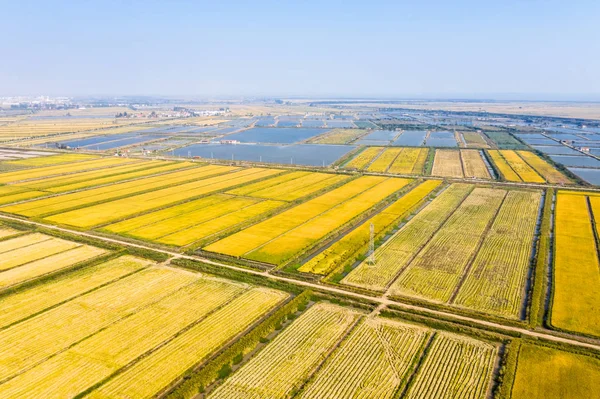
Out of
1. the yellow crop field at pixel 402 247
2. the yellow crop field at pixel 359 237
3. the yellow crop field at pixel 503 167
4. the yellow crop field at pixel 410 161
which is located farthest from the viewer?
the yellow crop field at pixel 410 161

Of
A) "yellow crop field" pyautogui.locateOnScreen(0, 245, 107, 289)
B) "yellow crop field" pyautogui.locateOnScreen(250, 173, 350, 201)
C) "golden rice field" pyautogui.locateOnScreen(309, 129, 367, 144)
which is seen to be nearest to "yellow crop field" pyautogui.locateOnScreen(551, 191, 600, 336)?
"yellow crop field" pyautogui.locateOnScreen(250, 173, 350, 201)

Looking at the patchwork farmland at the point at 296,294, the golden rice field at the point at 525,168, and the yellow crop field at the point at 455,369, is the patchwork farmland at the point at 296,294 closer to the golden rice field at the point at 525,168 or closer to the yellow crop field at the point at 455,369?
the yellow crop field at the point at 455,369

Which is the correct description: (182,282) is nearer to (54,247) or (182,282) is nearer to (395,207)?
(54,247)

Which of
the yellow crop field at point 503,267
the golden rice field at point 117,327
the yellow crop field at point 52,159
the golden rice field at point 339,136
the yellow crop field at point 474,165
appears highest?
the golden rice field at point 339,136

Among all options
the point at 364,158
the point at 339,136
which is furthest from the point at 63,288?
the point at 339,136

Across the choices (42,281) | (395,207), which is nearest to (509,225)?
(395,207)

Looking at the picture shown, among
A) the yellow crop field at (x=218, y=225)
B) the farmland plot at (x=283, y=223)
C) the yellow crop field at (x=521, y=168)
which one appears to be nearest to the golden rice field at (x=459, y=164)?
the yellow crop field at (x=521, y=168)

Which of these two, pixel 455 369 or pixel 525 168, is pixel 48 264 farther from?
pixel 525 168
